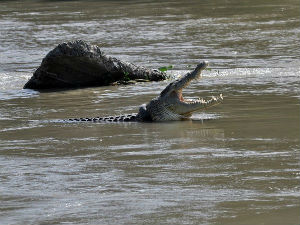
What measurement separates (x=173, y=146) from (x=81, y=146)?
871 millimetres

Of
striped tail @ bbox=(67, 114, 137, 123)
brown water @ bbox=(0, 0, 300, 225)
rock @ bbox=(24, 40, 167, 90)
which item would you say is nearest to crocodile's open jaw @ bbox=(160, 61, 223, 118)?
brown water @ bbox=(0, 0, 300, 225)

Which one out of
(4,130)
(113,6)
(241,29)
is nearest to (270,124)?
(4,130)

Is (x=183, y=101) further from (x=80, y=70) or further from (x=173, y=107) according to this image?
(x=80, y=70)

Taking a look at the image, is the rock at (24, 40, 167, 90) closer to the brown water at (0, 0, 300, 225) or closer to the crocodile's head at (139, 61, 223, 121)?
the brown water at (0, 0, 300, 225)

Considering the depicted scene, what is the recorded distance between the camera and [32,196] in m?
5.71

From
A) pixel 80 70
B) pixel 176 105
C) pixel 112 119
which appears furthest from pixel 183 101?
pixel 80 70

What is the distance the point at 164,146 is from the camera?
734 cm

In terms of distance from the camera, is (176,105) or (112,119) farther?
(176,105)

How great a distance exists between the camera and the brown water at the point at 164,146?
17.2 ft

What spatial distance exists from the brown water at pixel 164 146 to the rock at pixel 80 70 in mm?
389

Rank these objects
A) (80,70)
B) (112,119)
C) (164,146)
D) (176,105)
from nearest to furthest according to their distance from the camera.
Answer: (164,146), (112,119), (176,105), (80,70)

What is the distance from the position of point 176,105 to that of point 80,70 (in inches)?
134

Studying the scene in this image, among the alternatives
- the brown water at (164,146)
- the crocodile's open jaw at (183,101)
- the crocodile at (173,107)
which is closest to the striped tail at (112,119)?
the crocodile at (173,107)

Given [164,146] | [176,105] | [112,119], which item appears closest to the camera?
[164,146]
